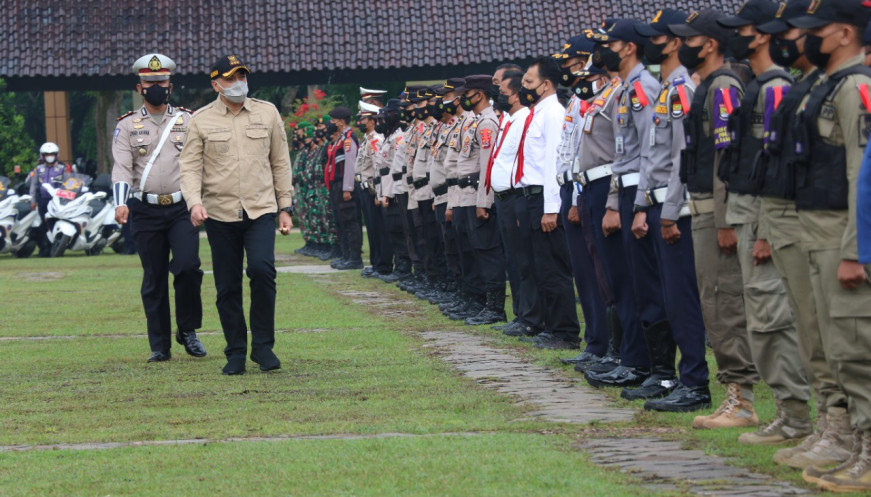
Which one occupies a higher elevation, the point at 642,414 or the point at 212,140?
the point at 212,140

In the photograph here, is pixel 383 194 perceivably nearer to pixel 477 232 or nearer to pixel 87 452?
pixel 477 232

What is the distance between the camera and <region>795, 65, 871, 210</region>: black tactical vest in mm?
5812

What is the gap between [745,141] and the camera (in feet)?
21.6

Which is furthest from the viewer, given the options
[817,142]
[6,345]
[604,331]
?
[6,345]

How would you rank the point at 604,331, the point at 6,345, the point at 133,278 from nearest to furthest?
the point at 604,331 → the point at 6,345 → the point at 133,278

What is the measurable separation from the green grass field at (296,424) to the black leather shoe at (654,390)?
26 centimetres

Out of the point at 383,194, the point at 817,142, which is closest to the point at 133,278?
the point at 383,194

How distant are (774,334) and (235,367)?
4.42 meters

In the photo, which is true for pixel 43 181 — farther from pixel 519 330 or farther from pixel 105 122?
pixel 105 122

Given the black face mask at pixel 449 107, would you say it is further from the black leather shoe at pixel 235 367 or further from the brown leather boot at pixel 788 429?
the brown leather boot at pixel 788 429

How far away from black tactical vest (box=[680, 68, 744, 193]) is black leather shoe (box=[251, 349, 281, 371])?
3.76 m

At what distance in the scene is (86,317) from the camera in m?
14.7

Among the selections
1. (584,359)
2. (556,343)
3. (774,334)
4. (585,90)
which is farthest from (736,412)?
(556,343)

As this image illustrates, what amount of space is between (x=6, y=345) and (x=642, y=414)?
21.3ft
